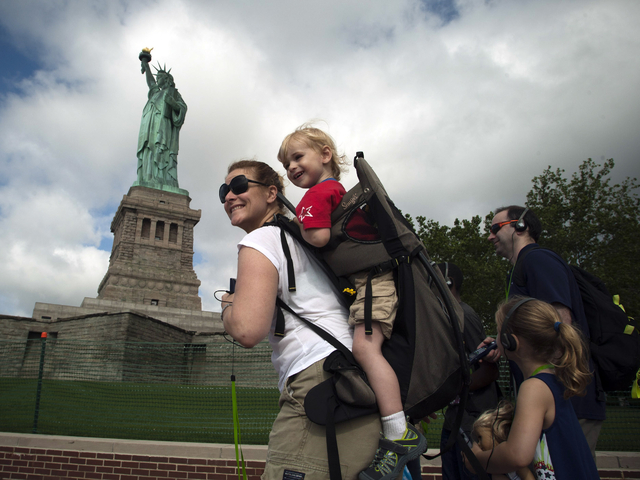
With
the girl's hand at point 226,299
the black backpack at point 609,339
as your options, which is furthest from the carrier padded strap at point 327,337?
the black backpack at point 609,339

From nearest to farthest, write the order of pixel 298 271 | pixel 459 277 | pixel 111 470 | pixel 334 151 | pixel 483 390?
pixel 298 271 < pixel 334 151 < pixel 483 390 < pixel 459 277 < pixel 111 470

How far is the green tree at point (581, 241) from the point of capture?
75.8ft

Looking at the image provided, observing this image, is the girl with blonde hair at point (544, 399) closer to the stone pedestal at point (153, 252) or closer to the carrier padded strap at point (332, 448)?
the carrier padded strap at point (332, 448)

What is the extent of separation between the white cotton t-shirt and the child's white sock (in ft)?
1.06

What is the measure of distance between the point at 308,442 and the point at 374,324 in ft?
1.71

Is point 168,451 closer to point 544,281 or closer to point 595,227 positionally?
point 544,281

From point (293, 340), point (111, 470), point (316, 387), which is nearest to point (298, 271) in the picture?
point (293, 340)

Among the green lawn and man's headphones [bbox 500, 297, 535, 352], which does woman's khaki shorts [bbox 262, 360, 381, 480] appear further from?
the green lawn

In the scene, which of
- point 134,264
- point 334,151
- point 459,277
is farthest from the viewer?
point 134,264

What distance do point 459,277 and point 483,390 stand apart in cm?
114

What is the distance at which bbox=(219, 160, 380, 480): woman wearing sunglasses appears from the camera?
1.67m

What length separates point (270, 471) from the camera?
65.9 inches

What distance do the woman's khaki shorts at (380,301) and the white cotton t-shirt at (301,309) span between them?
9cm

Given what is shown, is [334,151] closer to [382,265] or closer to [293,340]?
[382,265]
